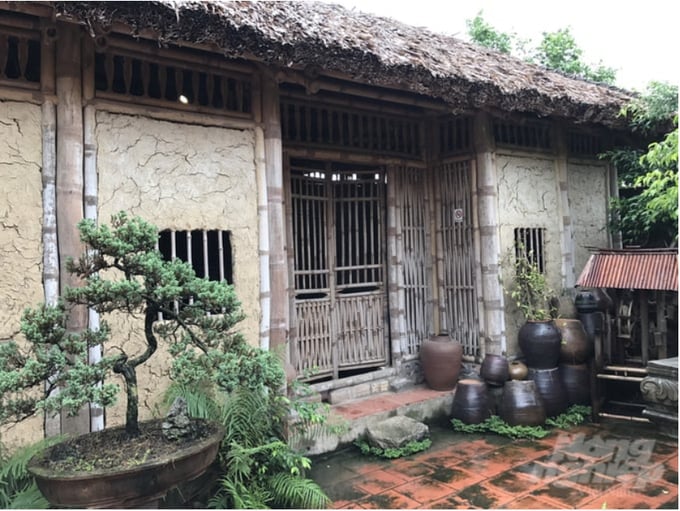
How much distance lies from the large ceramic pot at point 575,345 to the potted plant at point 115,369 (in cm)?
453

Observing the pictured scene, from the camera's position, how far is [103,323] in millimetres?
3404

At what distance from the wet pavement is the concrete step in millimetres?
157

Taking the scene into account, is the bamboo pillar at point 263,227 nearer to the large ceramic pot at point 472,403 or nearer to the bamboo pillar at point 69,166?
the bamboo pillar at point 69,166

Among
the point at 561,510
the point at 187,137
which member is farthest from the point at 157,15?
the point at 561,510

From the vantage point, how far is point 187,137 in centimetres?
462

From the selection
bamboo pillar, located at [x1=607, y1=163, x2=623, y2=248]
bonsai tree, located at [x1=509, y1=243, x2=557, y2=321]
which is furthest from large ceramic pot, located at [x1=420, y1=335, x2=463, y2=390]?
bamboo pillar, located at [x1=607, y1=163, x2=623, y2=248]

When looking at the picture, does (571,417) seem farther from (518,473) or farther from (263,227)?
(263,227)

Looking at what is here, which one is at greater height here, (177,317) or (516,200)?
(516,200)

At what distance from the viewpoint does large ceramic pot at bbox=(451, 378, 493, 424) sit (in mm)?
5938

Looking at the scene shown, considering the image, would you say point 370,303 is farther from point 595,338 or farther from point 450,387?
point 595,338

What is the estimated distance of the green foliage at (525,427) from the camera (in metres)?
5.63

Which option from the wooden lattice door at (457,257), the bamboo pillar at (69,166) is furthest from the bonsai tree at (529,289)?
the bamboo pillar at (69,166)

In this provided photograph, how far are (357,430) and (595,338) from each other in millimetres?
3001

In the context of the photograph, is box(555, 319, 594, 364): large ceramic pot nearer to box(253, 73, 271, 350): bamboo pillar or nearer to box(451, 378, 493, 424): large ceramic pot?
box(451, 378, 493, 424): large ceramic pot
